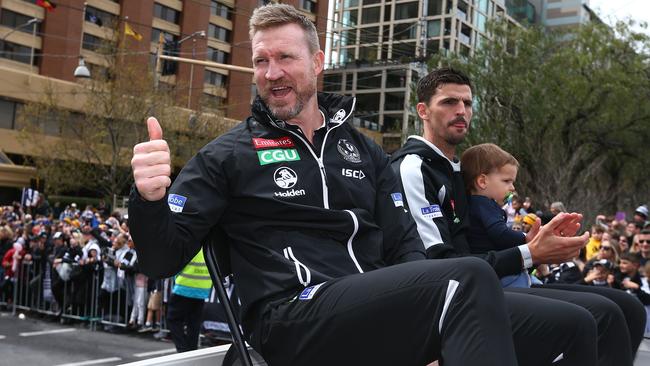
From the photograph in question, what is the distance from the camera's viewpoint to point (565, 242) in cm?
281

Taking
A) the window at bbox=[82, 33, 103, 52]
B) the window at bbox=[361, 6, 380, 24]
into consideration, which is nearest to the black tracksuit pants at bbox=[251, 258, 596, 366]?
the window at bbox=[361, 6, 380, 24]

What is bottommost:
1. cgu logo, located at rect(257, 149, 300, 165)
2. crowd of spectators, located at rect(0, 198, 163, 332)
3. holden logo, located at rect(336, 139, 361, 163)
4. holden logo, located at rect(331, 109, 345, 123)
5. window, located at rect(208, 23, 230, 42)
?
crowd of spectators, located at rect(0, 198, 163, 332)

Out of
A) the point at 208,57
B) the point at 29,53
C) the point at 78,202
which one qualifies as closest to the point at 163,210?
the point at 78,202

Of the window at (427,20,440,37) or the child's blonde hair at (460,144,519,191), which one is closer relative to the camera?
the child's blonde hair at (460,144,519,191)

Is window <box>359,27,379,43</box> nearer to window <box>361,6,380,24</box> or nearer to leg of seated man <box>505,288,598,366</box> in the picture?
window <box>361,6,380,24</box>

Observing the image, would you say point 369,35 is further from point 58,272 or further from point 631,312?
point 58,272

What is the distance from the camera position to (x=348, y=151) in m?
2.62

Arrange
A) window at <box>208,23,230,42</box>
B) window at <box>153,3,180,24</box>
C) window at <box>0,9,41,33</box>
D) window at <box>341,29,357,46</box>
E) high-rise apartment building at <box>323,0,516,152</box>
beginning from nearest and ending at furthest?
high-rise apartment building at <box>323,0,516,152</box> → window at <box>341,29,357,46</box> → window at <box>0,9,41,33</box> → window at <box>208,23,230,42</box> → window at <box>153,3,180,24</box>

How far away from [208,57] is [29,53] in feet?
35.7

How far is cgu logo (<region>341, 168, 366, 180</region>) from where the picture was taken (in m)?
2.50

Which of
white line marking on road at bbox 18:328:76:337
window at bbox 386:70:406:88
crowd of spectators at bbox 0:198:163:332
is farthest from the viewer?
window at bbox 386:70:406:88

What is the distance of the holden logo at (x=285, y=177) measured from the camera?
236 centimetres

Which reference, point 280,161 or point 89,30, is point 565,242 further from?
point 89,30

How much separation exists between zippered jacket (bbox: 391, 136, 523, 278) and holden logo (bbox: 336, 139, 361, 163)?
1.57 feet
